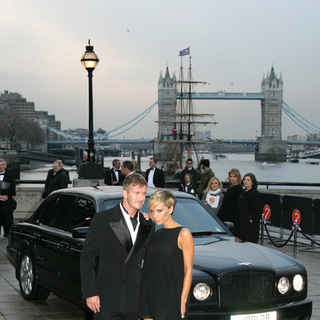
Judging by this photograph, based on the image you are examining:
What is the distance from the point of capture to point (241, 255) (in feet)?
14.0

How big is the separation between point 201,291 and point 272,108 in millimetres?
158045

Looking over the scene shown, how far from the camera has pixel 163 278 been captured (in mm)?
3055

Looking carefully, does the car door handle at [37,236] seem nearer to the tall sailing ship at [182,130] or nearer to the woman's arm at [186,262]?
the woman's arm at [186,262]

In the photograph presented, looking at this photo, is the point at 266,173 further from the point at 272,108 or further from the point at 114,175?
the point at 272,108

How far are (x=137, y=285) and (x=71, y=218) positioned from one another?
207cm

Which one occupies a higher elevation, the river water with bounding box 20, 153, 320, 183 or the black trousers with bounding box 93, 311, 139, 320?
the black trousers with bounding box 93, 311, 139, 320

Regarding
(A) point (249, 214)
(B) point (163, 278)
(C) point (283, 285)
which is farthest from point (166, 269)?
(A) point (249, 214)

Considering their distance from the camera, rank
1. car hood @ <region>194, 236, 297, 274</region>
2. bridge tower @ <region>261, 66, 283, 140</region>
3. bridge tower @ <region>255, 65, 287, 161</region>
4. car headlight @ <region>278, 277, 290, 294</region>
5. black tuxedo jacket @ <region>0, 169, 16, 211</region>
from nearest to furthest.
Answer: car hood @ <region>194, 236, 297, 274</region>
car headlight @ <region>278, 277, 290, 294</region>
black tuxedo jacket @ <region>0, 169, 16, 211</region>
bridge tower @ <region>255, 65, 287, 161</region>
bridge tower @ <region>261, 66, 283, 140</region>

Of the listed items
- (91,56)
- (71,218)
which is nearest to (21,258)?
(71,218)

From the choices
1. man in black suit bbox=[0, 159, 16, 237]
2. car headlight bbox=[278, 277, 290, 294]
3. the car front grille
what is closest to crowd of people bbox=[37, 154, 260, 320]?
the car front grille

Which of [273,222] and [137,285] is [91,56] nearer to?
[273,222]

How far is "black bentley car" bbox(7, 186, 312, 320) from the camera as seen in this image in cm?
388

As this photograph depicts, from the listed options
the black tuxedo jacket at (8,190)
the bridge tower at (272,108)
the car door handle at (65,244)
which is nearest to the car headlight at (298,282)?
the car door handle at (65,244)

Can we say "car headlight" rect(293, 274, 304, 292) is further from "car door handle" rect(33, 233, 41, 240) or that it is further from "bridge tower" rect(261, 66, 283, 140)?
"bridge tower" rect(261, 66, 283, 140)
